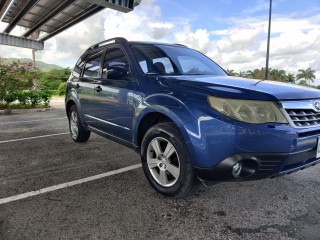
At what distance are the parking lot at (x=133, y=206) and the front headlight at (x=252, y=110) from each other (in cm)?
91

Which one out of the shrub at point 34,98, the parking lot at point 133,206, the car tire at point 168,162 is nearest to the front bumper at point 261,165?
the car tire at point 168,162

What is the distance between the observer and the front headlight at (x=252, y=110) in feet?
7.52

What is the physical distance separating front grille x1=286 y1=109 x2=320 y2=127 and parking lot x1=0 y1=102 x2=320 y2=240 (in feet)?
2.76

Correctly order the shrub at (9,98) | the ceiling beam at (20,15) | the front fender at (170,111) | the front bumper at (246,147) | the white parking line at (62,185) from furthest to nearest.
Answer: the ceiling beam at (20,15) < the shrub at (9,98) < the white parking line at (62,185) < the front fender at (170,111) < the front bumper at (246,147)

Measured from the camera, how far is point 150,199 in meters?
2.86

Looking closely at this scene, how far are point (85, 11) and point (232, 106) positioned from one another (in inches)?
723

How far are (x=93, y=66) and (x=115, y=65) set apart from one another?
3.35 feet

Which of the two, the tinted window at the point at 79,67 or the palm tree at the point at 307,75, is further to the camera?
the palm tree at the point at 307,75

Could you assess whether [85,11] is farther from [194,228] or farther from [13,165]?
[194,228]

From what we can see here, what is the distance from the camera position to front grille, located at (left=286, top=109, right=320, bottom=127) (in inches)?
94.2

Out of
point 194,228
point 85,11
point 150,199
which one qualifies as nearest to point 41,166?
point 150,199

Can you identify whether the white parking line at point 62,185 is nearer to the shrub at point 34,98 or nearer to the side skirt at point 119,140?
the side skirt at point 119,140

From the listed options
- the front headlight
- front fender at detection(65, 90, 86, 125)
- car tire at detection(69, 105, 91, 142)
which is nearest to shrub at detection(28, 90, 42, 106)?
car tire at detection(69, 105, 91, 142)

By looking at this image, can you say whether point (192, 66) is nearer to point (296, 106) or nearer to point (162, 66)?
point (162, 66)
